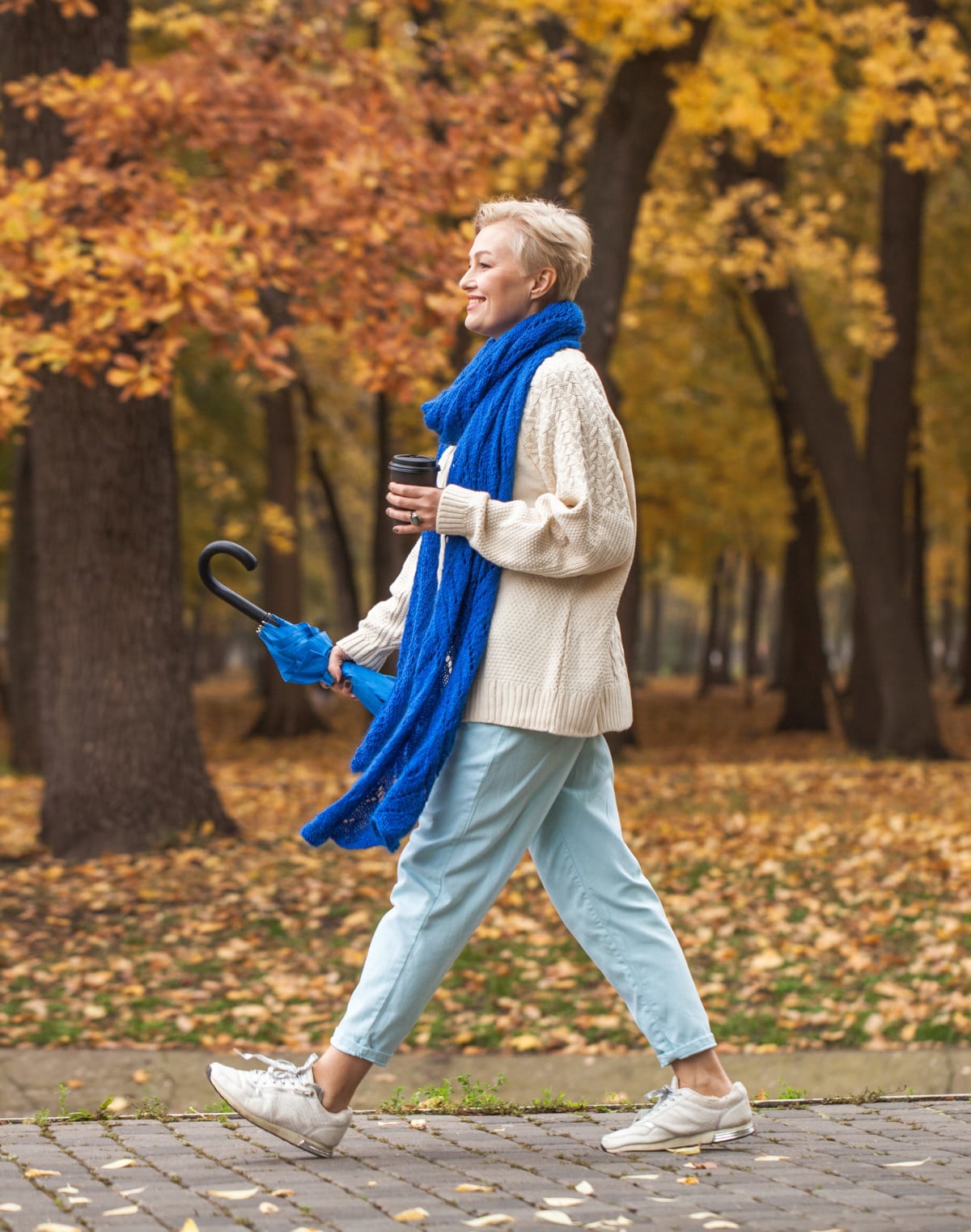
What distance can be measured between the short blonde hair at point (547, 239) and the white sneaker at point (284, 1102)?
193 centimetres

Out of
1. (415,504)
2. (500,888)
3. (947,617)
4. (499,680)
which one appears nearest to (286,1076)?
(500,888)

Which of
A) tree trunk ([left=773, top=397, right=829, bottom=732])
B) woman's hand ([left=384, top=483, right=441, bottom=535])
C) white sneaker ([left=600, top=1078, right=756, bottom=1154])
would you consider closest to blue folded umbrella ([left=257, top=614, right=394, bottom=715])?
Answer: woman's hand ([left=384, top=483, right=441, bottom=535])

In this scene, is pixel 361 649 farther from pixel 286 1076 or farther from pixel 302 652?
pixel 286 1076

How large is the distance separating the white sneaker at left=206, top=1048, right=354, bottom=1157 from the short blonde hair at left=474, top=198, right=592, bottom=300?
1.93 m

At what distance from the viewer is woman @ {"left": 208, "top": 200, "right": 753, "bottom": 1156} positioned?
339 centimetres

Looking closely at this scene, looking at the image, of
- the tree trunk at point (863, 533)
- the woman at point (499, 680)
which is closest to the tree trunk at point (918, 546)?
the tree trunk at point (863, 533)

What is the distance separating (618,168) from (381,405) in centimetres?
685

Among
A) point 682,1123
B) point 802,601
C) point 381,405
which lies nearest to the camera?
point 682,1123

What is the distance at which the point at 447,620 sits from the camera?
3424 mm

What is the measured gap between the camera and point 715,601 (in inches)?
1122

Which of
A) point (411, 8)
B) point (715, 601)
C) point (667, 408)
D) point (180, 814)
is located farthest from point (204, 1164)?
point (715, 601)

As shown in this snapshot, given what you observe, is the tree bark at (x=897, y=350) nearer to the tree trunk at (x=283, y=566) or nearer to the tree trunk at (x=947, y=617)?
the tree trunk at (x=283, y=566)

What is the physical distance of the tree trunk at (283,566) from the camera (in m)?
19.4

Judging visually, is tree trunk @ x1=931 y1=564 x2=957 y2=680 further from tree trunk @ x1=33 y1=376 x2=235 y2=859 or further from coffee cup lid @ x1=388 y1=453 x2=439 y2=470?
coffee cup lid @ x1=388 y1=453 x2=439 y2=470
